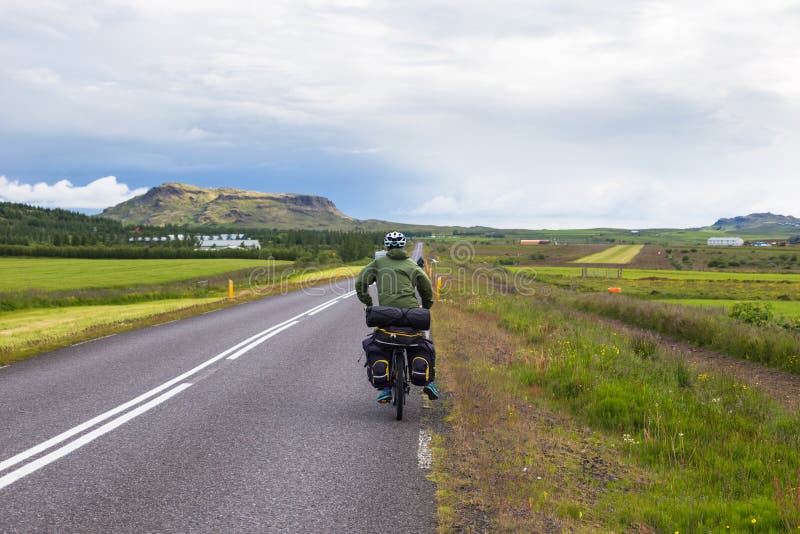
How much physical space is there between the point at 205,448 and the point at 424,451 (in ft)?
7.76

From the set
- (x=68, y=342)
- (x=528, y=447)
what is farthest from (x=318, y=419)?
(x=68, y=342)

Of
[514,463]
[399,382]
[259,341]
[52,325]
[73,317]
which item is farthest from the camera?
[73,317]

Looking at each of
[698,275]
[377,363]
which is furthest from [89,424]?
[698,275]

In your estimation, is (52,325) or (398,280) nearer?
(398,280)

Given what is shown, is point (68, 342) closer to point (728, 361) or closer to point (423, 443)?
point (423, 443)

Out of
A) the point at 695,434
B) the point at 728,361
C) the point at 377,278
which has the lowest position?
the point at 728,361

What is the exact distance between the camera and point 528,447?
5984mm

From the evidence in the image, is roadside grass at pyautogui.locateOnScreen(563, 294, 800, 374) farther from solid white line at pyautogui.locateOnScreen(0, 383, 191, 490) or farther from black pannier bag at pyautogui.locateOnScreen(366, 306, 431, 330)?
solid white line at pyautogui.locateOnScreen(0, 383, 191, 490)

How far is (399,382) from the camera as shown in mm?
7004

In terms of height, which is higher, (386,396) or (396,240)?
(396,240)

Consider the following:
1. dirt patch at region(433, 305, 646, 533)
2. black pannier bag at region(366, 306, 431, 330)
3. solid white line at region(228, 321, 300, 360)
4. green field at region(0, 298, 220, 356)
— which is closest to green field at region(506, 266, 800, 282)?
solid white line at region(228, 321, 300, 360)

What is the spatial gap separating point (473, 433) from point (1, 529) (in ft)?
14.7

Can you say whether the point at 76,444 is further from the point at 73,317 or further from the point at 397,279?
the point at 73,317

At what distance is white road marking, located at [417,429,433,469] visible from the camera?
545cm
